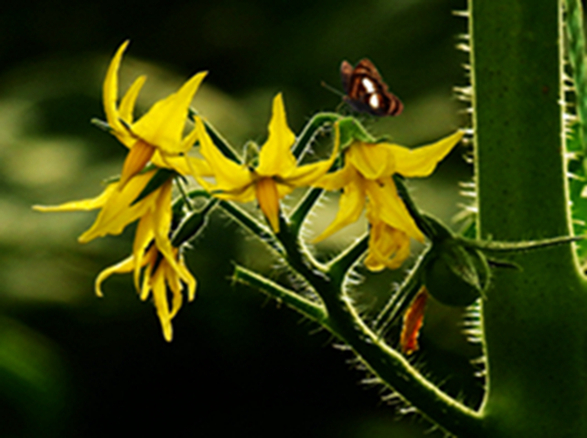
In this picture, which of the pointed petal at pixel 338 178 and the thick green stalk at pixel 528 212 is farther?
the thick green stalk at pixel 528 212

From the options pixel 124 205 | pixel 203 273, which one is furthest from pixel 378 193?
pixel 203 273

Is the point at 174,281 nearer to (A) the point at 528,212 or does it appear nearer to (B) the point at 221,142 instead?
(B) the point at 221,142

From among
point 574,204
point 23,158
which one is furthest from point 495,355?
point 23,158

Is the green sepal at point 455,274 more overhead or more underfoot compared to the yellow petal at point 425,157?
more underfoot

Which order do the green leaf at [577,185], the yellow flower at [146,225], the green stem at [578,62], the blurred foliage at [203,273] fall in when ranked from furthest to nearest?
the blurred foliage at [203,273]
the green leaf at [577,185]
the yellow flower at [146,225]
the green stem at [578,62]

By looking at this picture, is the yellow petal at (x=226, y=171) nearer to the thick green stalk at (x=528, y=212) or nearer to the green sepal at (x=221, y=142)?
the green sepal at (x=221, y=142)

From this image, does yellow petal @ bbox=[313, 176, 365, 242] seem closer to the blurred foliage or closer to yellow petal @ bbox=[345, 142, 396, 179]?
yellow petal @ bbox=[345, 142, 396, 179]

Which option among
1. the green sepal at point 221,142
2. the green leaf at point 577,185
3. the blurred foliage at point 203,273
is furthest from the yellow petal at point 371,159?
the blurred foliage at point 203,273

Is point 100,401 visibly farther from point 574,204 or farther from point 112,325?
point 574,204
